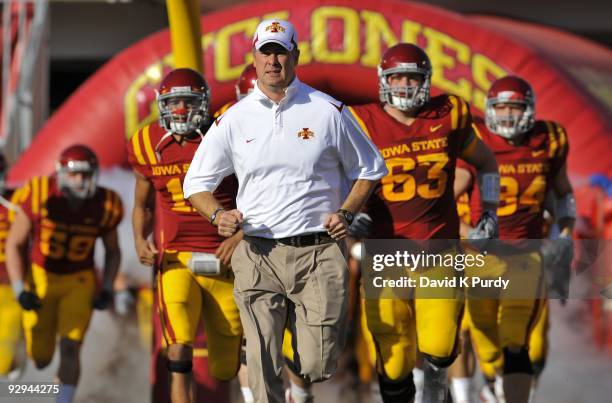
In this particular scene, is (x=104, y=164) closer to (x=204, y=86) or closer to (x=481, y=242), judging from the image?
(x=204, y=86)

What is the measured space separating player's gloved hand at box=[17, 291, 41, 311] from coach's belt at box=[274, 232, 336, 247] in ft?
9.29

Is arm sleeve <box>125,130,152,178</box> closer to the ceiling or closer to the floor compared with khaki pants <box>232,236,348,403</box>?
closer to the ceiling

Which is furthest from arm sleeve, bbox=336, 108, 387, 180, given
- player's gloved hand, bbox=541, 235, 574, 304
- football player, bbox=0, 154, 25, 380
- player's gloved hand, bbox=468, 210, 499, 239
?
football player, bbox=0, 154, 25, 380

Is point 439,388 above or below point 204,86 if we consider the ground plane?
below

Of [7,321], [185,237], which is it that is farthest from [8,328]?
[185,237]

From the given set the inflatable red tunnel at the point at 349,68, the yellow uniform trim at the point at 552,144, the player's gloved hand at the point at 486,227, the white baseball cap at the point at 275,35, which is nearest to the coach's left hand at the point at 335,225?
the white baseball cap at the point at 275,35

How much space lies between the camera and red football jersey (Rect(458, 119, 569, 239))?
6238 millimetres

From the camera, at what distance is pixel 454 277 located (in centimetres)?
551

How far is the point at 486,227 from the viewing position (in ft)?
18.4

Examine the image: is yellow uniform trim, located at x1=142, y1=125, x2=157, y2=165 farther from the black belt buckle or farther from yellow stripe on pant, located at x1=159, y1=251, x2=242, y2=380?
the black belt buckle

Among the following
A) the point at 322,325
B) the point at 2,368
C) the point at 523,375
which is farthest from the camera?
the point at 2,368

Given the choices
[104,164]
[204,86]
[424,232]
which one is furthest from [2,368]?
[424,232]

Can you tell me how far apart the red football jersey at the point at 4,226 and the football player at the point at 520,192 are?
124 inches

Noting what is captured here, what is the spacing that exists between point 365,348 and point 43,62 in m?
4.55
